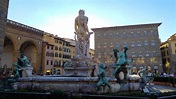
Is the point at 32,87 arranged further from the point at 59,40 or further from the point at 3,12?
the point at 59,40

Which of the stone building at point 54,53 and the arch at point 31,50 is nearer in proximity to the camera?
the arch at point 31,50

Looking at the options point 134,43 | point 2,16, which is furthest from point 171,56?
point 2,16

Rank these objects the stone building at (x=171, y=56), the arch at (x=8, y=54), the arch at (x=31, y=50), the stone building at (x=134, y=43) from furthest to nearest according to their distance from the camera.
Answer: the stone building at (x=134, y=43) → the stone building at (x=171, y=56) → the arch at (x=31, y=50) → the arch at (x=8, y=54)

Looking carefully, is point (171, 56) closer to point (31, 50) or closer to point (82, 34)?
point (31, 50)

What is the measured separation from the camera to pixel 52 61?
5222 centimetres

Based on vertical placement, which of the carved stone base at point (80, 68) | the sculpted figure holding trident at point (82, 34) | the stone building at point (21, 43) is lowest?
the carved stone base at point (80, 68)

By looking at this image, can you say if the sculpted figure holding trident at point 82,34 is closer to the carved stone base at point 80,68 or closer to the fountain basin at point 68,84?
the carved stone base at point 80,68

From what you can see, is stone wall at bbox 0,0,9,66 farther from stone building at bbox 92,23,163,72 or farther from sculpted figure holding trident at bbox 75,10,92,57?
stone building at bbox 92,23,163,72

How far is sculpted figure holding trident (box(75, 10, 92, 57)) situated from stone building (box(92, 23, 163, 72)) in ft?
146

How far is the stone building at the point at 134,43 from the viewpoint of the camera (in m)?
53.0

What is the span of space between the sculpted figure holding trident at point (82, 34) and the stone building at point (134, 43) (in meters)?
44.5

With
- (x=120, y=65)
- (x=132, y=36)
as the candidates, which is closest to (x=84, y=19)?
(x=120, y=65)

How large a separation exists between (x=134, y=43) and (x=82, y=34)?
47.4 meters

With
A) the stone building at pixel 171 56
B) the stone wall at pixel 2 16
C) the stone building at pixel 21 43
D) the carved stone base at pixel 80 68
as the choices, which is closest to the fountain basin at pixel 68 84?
the carved stone base at pixel 80 68
